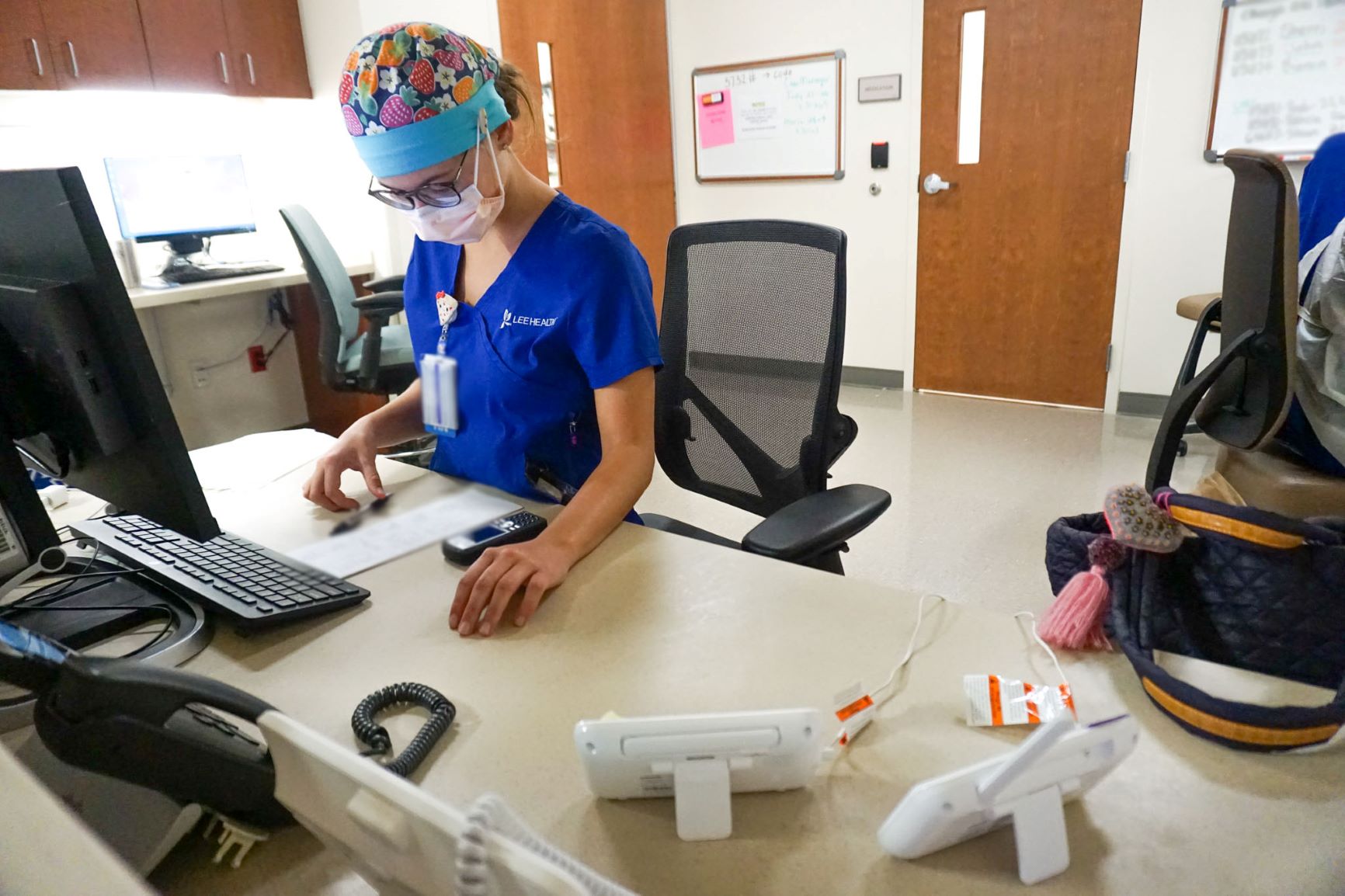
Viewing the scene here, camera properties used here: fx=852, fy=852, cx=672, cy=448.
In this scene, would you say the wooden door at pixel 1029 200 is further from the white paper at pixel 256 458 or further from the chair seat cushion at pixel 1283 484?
the white paper at pixel 256 458

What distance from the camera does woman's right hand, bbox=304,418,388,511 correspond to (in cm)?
123

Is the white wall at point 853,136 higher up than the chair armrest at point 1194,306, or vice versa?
the white wall at point 853,136

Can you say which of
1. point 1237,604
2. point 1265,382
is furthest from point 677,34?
point 1237,604

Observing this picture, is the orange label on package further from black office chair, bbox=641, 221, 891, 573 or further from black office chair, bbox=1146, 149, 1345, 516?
black office chair, bbox=1146, 149, 1345, 516

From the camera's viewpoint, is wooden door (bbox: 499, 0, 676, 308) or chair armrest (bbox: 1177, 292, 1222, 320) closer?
chair armrest (bbox: 1177, 292, 1222, 320)

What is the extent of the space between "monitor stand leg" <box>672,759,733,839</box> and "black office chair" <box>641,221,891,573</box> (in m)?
0.72

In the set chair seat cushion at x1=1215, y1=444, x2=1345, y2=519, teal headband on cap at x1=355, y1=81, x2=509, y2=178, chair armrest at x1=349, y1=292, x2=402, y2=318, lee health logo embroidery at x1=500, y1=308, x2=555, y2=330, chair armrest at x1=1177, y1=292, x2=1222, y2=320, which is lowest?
chair seat cushion at x1=1215, y1=444, x2=1345, y2=519

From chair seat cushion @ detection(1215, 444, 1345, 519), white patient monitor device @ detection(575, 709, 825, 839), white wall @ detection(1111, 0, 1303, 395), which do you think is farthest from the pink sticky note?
white patient monitor device @ detection(575, 709, 825, 839)

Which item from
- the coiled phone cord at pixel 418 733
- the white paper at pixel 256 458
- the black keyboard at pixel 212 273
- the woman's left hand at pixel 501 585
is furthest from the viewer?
the black keyboard at pixel 212 273

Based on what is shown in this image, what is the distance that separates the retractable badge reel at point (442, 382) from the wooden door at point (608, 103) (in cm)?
209

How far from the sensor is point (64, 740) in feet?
2.02

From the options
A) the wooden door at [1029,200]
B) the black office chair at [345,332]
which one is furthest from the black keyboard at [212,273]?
the wooden door at [1029,200]

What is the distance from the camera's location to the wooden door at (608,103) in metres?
3.47

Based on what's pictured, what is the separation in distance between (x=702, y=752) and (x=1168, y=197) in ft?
11.6
